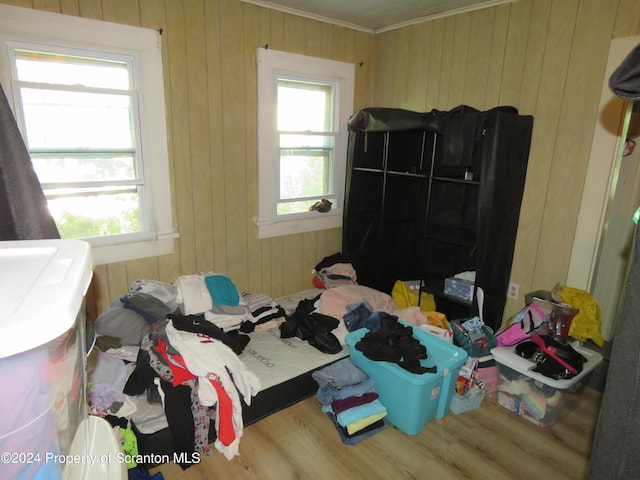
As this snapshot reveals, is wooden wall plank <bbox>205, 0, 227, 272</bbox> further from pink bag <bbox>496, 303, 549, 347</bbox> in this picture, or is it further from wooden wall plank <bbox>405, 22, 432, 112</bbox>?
pink bag <bbox>496, 303, 549, 347</bbox>

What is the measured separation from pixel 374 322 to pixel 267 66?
195cm

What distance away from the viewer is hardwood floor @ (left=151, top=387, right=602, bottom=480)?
1803mm

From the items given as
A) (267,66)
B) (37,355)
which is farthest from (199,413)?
(267,66)

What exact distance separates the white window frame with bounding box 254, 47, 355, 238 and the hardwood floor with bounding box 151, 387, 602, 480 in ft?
4.89

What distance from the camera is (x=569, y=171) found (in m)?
2.41

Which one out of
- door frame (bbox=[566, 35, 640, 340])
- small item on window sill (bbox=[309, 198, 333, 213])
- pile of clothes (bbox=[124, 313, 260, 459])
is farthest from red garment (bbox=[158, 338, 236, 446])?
door frame (bbox=[566, 35, 640, 340])

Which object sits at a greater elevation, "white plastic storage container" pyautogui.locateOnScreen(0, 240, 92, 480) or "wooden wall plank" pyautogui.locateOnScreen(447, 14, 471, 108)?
"wooden wall plank" pyautogui.locateOnScreen(447, 14, 471, 108)

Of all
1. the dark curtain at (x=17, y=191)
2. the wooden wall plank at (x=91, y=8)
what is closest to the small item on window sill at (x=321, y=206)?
the wooden wall plank at (x=91, y=8)

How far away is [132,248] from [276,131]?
134cm

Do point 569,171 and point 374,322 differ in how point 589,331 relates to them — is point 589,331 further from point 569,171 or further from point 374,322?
point 374,322

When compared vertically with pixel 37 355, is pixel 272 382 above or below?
below

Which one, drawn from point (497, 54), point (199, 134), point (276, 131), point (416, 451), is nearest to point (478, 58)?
point (497, 54)

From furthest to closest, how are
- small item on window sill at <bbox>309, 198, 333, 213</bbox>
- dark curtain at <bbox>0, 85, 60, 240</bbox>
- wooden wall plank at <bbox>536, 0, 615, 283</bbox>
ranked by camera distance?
small item on window sill at <bbox>309, 198, 333, 213</bbox> → wooden wall plank at <bbox>536, 0, 615, 283</bbox> → dark curtain at <bbox>0, 85, 60, 240</bbox>

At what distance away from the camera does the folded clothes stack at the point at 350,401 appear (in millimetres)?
1989
